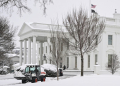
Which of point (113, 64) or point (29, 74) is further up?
point (29, 74)

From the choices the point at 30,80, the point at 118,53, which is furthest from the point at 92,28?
the point at 118,53

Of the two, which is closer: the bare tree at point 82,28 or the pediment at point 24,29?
the bare tree at point 82,28

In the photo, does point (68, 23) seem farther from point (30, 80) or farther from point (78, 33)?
point (30, 80)

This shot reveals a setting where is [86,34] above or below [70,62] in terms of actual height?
above

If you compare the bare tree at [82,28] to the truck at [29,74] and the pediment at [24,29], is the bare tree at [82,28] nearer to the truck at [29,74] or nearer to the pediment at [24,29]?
the truck at [29,74]

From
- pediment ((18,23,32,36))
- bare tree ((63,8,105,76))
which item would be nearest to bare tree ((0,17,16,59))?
bare tree ((63,8,105,76))

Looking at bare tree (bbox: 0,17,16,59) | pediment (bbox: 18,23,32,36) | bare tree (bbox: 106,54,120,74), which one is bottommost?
bare tree (bbox: 106,54,120,74)

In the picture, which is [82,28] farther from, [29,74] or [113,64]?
[113,64]

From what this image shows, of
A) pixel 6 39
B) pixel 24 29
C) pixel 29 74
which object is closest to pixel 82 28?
pixel 29 74

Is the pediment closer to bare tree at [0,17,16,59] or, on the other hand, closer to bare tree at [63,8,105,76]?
bare tree at [0,17,16,59]

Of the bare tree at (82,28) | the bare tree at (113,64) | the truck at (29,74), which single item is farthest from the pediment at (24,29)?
the truck at (29,74)

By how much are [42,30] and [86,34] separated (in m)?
24.5

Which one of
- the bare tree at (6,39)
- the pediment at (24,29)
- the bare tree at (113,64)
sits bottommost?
the bare tree at (113,64)

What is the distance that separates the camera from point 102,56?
42.9m
